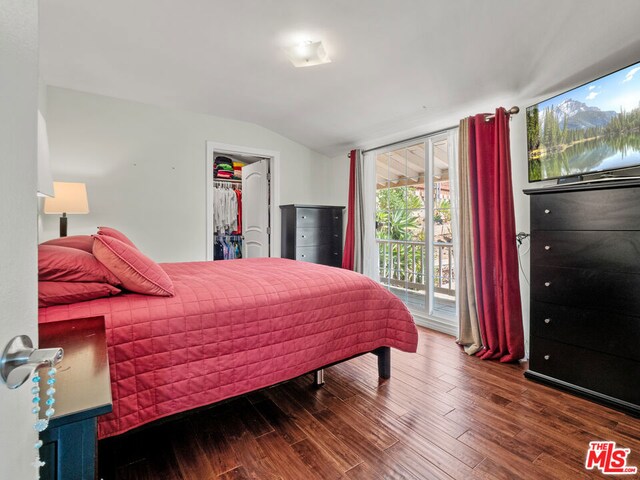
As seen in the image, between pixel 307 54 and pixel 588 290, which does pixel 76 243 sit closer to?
pixel 307 54

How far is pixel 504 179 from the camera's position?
261 centimetres

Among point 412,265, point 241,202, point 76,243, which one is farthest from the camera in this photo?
point 241,202

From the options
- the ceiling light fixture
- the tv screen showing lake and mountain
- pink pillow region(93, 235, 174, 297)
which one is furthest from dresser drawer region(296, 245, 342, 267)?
pink pillow region(93, 235, 174, 297)

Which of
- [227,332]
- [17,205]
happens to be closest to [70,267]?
[227,332]

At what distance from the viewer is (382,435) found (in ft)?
5.42

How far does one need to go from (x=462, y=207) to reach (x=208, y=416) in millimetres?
2571

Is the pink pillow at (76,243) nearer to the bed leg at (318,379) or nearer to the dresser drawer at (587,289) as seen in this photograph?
the bed leg at (318,379)

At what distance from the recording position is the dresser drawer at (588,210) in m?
1.83

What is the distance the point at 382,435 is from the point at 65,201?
9.74 ft

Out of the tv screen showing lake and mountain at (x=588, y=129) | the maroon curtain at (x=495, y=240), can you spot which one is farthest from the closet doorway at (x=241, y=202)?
the tv screen showing lake and mountain at (x=588, y=129)

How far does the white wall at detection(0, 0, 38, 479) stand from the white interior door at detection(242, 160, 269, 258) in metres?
3.96

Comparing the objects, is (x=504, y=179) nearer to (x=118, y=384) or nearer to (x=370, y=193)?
(x=370, y=193)

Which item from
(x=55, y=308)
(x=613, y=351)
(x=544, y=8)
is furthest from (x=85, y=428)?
(x=544, y=8)

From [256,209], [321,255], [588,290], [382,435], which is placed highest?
[256,209]
